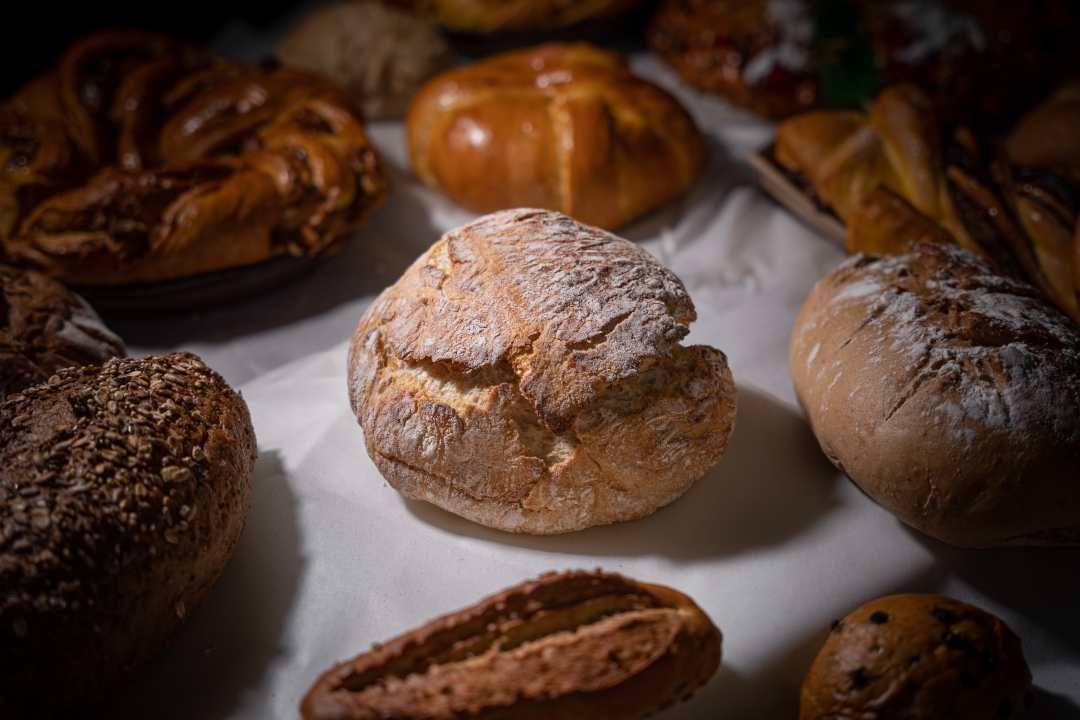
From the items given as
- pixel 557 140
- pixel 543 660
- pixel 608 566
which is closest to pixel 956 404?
pixel 608 566

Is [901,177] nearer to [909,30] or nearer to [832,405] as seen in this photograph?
[909,30]

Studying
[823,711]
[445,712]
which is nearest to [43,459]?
[445,712]

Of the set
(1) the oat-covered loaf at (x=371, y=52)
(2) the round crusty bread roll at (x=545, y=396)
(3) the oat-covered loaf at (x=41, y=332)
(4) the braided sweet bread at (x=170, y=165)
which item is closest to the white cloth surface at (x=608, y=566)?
(2) the round crusty bread roll at (x=545, y=396)

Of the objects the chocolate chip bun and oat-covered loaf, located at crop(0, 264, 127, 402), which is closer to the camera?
the chocolate chip bun

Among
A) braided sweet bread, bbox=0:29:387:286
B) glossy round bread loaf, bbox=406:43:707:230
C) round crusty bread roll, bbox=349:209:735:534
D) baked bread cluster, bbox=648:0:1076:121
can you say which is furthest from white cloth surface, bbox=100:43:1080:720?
baked bread cluster, bbox=648:0:1076:121

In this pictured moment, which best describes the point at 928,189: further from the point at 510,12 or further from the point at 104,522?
the point at 104,522

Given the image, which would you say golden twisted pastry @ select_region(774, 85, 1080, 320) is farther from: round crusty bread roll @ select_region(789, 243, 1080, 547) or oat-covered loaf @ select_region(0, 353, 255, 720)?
oat-covered loaf @ select_region(0, 353, 255, 720)
